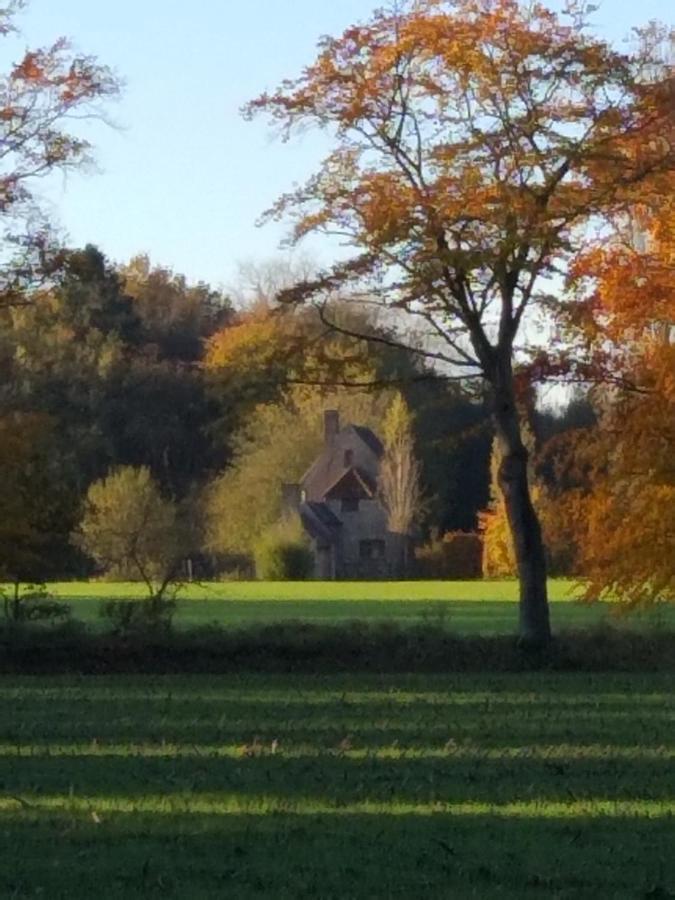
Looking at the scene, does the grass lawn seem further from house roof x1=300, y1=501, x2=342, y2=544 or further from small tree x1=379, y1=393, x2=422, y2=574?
house roof x1=300, y1=501, x2=342, y2=544

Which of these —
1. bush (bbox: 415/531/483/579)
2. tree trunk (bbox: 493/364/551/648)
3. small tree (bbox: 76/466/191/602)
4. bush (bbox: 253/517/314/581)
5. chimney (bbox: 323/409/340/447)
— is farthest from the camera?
chimney (bbox: 323/409/340/447)

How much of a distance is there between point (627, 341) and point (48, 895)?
23.7 metres

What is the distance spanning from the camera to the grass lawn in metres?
46.0

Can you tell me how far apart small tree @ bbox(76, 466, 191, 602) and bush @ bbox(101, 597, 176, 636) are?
0.22 m

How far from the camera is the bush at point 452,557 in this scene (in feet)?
292

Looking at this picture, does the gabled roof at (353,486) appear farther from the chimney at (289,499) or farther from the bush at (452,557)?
the chimney at (289,499)

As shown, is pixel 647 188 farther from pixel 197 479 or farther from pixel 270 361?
pixel 197 479

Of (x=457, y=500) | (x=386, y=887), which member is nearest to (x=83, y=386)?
(x=457, y=500)

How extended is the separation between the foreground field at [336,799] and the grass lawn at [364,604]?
1687 cm

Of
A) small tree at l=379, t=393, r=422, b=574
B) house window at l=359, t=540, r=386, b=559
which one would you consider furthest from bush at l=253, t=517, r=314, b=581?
house window at l=359, t=540, r=386, b=559

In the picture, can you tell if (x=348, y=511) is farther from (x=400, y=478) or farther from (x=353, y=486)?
(x=400, y=478)

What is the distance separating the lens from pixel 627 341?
32.1 meters

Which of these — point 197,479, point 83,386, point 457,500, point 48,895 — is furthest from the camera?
point 457,500

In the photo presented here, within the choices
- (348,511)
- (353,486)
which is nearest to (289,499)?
(353,486)
